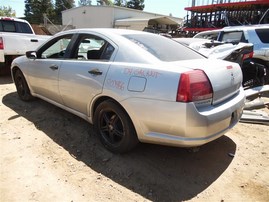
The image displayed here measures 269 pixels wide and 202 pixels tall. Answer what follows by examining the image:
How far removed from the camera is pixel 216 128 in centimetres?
290

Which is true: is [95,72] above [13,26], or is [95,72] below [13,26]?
below

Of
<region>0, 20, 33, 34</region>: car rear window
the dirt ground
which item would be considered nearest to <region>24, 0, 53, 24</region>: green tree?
<region>0, 20, 33, 34</region>: car rear window

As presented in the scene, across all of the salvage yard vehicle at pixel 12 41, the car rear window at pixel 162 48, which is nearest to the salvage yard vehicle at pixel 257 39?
the car rear window at pixel 162 48

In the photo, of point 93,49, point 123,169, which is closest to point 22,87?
point 93,49

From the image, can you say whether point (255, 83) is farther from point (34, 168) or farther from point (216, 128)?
point (34, 168)

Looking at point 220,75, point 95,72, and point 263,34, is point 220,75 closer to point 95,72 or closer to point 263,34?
point 95,72

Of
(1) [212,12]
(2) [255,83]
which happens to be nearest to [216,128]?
(2) [255,83]

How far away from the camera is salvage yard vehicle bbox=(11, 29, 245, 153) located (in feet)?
9.00

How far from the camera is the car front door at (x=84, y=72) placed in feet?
11.2

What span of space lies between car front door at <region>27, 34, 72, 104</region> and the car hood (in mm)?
2100

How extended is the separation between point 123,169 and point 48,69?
2200mm

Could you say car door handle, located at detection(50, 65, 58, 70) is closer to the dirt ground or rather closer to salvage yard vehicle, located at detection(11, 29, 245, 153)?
salvage yard vehicle, located at detection(11, 29, 245, 153)

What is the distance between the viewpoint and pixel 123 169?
3.18 m

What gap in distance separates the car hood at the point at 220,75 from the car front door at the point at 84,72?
100 cm
